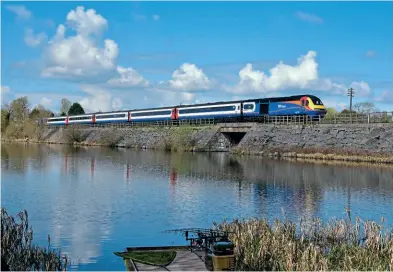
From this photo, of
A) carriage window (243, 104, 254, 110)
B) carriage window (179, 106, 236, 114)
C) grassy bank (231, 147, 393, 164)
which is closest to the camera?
grassy bank (231, 147, 393, 164)

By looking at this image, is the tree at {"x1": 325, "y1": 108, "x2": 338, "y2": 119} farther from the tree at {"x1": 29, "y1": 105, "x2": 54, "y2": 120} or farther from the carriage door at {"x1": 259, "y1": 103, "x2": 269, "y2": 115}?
the tree at {"x1": 29, "y1": 105, "x2": 54, "y2": 120}

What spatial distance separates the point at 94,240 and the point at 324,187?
18.0 metres

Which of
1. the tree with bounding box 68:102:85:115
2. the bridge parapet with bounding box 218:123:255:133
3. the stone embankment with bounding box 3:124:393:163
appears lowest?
the stone embankment with bounding box 3:124:393:163

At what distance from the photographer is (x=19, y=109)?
118 m

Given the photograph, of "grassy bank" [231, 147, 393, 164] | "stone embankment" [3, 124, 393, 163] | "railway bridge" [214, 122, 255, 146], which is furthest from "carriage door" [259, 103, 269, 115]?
"grassy bank" [231, 147, 393, 164]

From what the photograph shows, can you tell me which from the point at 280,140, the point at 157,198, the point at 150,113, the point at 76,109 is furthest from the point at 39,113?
the point at 157,198

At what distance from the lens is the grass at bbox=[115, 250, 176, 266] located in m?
12.7

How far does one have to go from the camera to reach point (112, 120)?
96.4 meters

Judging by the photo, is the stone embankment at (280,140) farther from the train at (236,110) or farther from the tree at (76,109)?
the tree at (76,109)

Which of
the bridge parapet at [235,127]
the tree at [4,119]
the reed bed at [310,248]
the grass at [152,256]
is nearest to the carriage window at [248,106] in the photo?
the bridge parapet at [235,127]

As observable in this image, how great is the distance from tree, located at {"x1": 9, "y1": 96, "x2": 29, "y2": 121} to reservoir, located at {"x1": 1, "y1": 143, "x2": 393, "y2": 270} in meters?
80.8

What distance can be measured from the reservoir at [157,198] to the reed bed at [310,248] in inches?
118

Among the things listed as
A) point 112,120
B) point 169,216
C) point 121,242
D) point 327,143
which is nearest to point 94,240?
point 121,242

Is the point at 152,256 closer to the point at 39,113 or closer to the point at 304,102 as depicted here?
the point at 304,102
